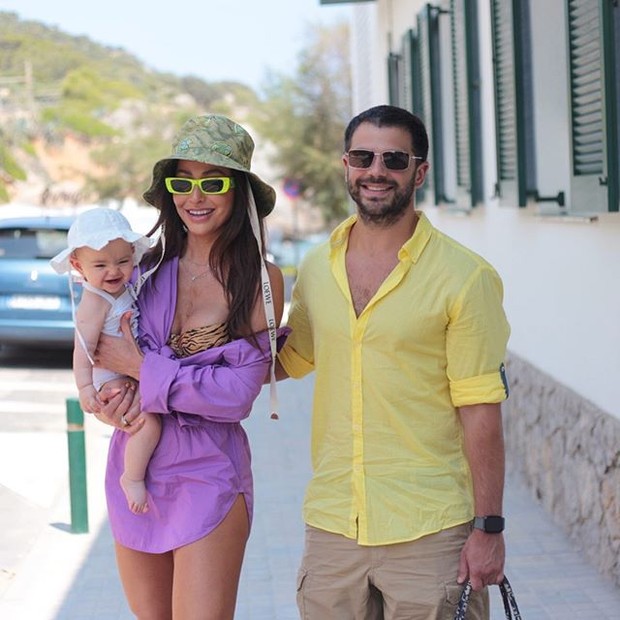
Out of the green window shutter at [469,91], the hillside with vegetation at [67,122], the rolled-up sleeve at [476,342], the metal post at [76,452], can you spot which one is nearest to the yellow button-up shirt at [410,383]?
the rolled-up sleeve at [476,342]

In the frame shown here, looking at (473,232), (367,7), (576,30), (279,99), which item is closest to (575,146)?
(576,30)

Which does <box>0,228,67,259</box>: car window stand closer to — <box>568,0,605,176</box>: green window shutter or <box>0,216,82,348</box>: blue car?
<box>0,216,82,348</box>: blue car

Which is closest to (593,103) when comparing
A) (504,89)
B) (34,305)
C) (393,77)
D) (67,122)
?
(504,89)

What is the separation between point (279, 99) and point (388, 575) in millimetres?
45219

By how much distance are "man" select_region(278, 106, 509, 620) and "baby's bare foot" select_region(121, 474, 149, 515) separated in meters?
0.45

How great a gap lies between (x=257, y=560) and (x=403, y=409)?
3.39 meters

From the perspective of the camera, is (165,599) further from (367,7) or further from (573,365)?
(367,7)

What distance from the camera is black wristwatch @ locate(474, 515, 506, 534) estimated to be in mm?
3059

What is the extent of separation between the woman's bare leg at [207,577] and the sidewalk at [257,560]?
2.20 meters

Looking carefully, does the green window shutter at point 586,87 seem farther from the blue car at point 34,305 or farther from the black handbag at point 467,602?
the blue car at point 34,305

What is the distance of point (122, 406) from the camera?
10.8 feet

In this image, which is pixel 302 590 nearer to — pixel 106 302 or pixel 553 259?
pixel 106 302

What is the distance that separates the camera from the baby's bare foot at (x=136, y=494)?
3.29 meters

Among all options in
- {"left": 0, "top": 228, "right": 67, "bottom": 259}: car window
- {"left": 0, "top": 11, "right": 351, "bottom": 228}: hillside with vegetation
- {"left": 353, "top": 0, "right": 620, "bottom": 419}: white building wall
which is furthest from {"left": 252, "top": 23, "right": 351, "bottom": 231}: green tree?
{"left": 353, "top": 0, "right": 620, "bottom": 419}: white building wall
